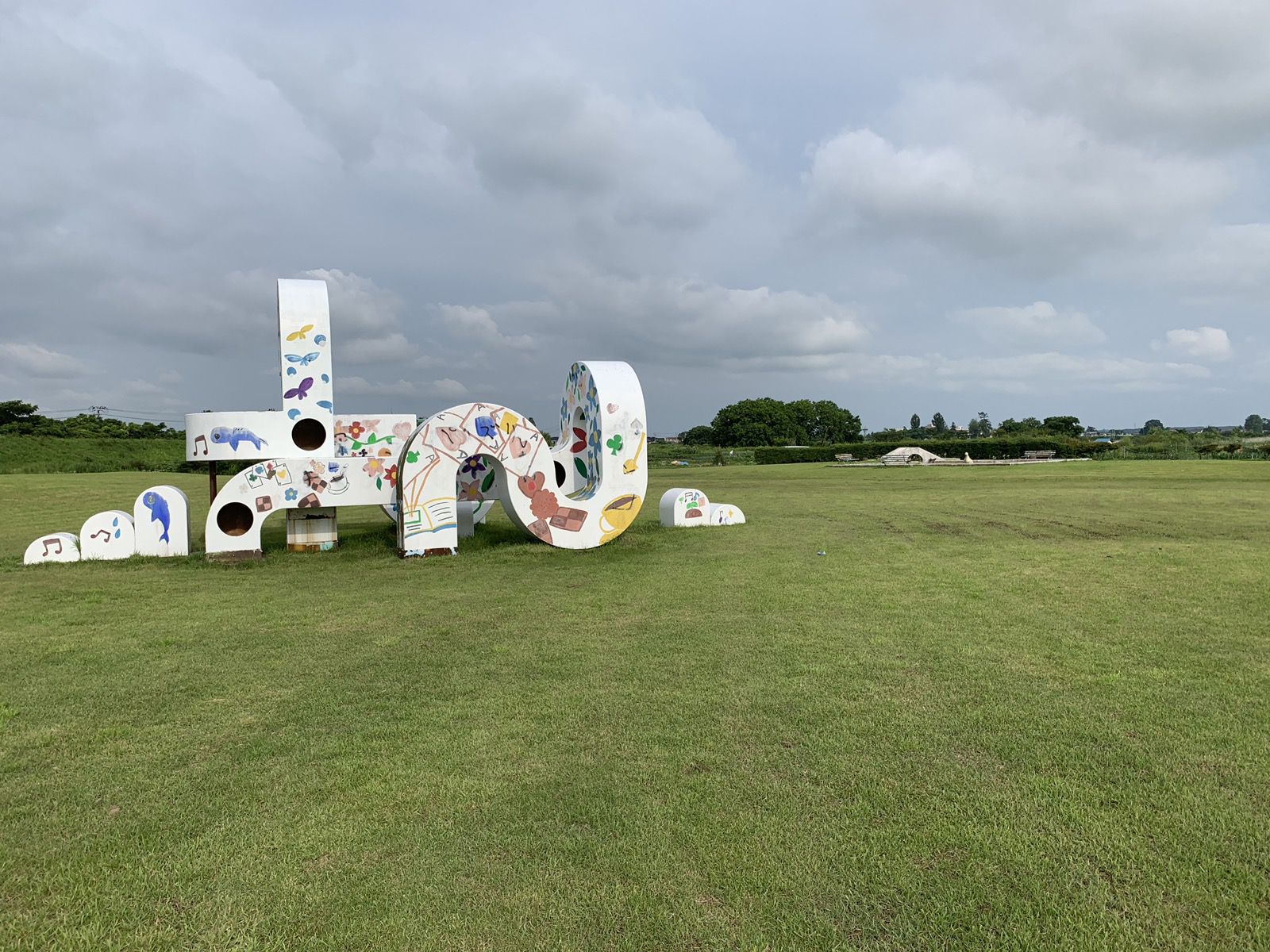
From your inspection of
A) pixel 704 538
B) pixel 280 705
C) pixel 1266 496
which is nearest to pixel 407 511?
pixel 704 538

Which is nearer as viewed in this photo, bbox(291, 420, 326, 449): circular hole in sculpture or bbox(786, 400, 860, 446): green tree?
bbox(291, 420, 326, 449): circular hole in sculpture

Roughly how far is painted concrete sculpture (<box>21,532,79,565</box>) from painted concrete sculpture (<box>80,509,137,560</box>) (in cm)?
13

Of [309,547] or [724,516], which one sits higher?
[724,516]

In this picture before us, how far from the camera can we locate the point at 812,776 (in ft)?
12.9

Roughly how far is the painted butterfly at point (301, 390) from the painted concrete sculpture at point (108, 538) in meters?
3.04

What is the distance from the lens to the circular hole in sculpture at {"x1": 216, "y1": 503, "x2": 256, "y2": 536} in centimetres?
1145

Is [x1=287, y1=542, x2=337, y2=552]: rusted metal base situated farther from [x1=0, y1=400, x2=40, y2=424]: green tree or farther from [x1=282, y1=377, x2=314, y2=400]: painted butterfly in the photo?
[x1=0, y1=400, x2=40, y2=424]: green tree

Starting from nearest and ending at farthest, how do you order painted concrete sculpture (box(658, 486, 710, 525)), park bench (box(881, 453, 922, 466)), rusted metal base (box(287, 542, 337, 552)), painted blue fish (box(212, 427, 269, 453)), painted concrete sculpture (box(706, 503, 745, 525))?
painted blue fish (box(212, 427, 269, 453)), rusted metal base (box(287, 542, 337, 552)), painted concrete sculpture (box(658, 486, 710, 525)), painted concrete sculpture (box(706, 503, 745, 525)), park bench (box(881, 453, 922, 466))

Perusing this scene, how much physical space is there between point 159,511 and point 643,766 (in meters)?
10.7

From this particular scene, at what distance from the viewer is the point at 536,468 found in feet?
39.5

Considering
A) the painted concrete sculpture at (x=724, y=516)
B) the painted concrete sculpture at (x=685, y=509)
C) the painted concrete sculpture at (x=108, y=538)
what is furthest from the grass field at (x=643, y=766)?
the painted concrete sculpture at (x=724, y=516)

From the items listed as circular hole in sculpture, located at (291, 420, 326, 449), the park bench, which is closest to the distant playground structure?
the park bench

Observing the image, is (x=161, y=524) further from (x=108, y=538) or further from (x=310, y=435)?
(x=310, y=435)

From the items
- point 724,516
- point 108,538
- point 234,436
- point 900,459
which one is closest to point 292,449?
point 234,436
